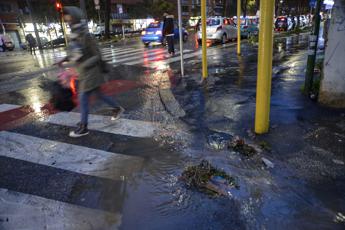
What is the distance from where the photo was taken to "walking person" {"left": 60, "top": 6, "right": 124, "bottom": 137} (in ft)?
14.4

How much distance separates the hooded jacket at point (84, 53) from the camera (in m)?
4.39

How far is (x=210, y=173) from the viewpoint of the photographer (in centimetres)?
343

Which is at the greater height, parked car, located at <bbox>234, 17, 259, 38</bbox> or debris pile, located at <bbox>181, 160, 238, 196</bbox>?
debris pile, located at <bbox>181, 160, 238, 196</bbox>

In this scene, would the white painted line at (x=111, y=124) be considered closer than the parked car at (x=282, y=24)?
Yes

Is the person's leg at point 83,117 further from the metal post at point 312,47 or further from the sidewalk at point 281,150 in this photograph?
the metal post at point 312,47

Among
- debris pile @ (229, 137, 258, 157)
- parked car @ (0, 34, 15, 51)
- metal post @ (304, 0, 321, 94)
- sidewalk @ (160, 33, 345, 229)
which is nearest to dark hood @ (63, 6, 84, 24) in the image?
sidewalk @ (160, 33, 345, 229)

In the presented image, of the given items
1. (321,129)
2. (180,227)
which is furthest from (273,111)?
(180,227)

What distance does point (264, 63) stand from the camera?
4102 millimetres

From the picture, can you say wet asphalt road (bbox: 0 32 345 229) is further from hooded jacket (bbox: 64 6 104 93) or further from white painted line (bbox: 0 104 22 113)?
hooded jacket (bbox: 64 6 104 93)

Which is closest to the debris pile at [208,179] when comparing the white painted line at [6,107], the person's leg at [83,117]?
the person's leg at [83,117]

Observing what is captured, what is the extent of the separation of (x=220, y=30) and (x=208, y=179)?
17.9m

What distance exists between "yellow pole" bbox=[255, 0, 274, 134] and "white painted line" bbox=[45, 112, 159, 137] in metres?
1.62

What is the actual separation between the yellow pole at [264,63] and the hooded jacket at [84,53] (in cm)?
237

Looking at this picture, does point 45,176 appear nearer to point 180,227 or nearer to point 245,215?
point 180,227
